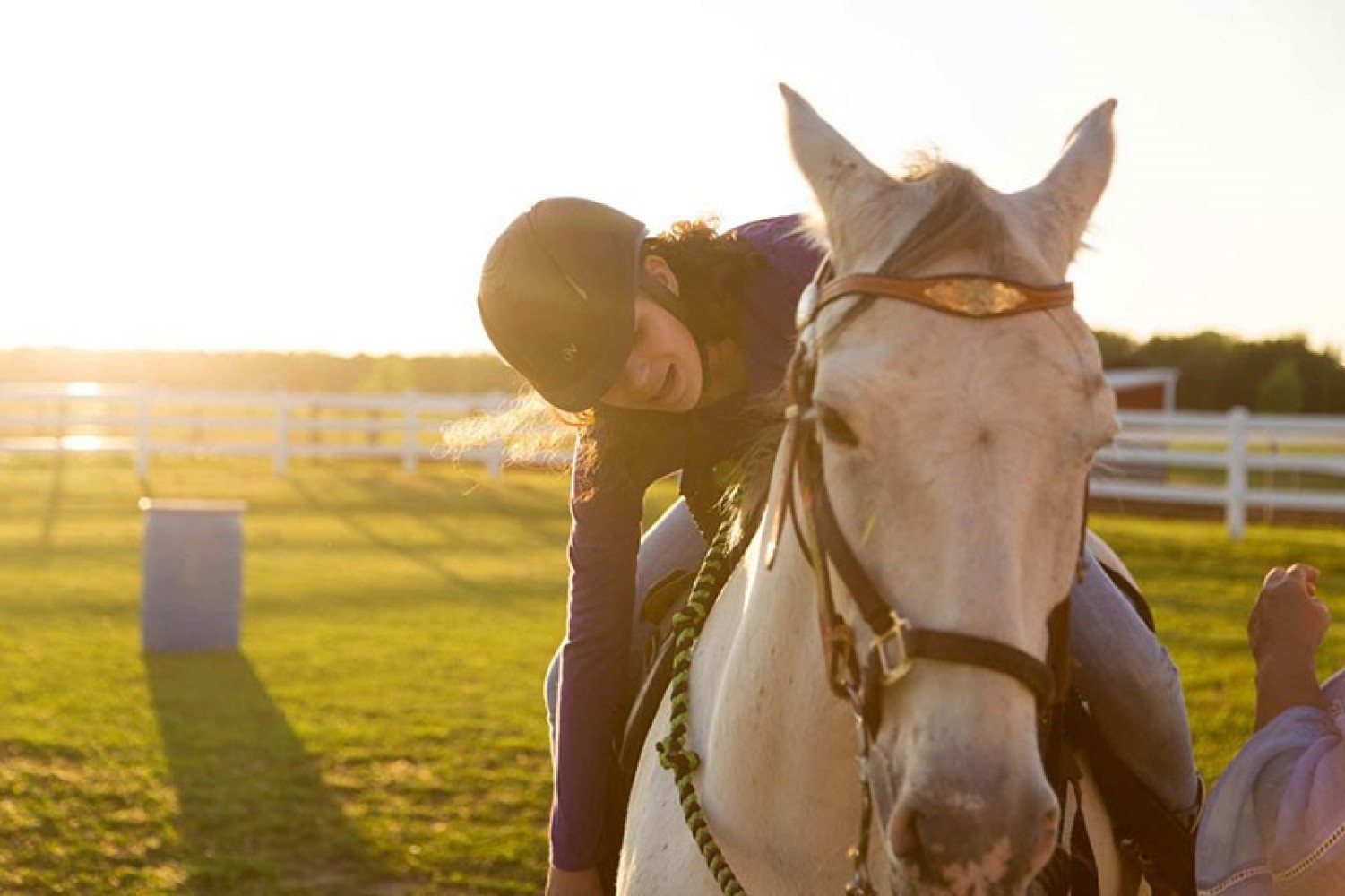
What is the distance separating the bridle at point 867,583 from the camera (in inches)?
75.1

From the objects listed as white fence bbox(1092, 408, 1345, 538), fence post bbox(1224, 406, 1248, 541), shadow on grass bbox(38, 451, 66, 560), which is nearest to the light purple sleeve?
white fence bbox(1092, 408, 1345, 538)

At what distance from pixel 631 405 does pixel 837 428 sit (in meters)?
1.23

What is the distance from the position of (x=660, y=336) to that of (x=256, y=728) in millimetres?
6028

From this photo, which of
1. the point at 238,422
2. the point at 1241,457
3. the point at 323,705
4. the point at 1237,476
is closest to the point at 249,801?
the point at 323,705

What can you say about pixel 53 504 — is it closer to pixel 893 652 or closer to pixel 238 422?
pixel 238 422

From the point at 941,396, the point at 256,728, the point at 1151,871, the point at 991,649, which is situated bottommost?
the point at 256,728

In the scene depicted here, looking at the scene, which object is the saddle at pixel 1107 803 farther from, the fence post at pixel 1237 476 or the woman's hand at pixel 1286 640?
the fence post at pixel 1237 476

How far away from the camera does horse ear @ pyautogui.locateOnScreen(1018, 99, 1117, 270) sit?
2.22 metres

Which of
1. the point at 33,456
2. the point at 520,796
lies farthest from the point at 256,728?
the point at 33,456

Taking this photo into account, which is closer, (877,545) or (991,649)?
(991,649)

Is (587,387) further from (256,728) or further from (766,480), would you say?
(256,728)

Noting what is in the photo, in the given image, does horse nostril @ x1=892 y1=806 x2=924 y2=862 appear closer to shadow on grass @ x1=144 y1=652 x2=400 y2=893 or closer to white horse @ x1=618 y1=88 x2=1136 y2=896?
white horse @ x1=618 y1=88 x2=1136 y2=896

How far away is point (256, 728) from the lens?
8344 mm

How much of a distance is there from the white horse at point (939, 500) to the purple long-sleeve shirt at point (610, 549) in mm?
884
